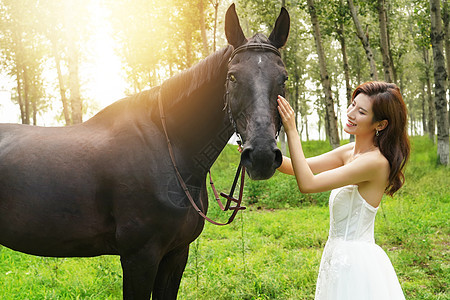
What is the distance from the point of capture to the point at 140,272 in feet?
7.42

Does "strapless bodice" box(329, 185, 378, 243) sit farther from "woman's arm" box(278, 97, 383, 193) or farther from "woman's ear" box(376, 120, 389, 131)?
"woman's ear" box(376, 120, 389, 131)

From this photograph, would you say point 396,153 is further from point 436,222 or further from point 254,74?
point 436,222

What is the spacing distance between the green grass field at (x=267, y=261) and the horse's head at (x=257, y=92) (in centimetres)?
240

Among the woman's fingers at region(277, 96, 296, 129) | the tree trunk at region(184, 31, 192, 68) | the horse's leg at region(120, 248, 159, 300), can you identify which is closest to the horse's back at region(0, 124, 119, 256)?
the horse's leg at region(120, 248, 159, 300)

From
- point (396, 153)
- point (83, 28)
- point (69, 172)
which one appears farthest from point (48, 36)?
point (396, 153)

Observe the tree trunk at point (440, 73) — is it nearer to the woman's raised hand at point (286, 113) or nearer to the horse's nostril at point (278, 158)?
the woman's raised hand at point (286, 113)

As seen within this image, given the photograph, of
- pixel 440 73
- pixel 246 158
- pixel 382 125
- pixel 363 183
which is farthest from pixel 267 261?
pixel 440 73

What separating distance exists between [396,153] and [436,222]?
214 inches

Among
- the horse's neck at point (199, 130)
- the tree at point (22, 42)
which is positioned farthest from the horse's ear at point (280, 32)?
the tree at point (22, 42)

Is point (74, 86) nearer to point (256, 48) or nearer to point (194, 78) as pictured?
point (194, 78)

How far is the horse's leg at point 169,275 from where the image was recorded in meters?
2.60

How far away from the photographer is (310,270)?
4.42 m

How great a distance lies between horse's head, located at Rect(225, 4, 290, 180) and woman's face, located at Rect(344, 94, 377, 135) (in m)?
0.58

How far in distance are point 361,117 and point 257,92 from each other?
2.66ft
